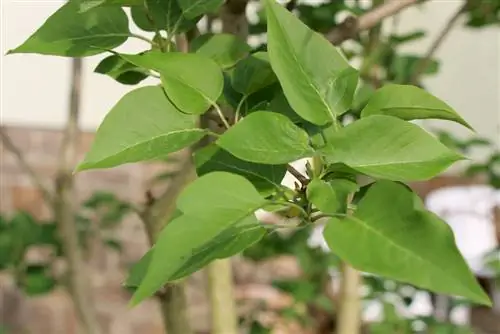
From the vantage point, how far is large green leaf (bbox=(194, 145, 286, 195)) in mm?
255

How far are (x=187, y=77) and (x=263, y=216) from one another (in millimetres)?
823

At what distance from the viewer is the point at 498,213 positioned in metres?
1.10

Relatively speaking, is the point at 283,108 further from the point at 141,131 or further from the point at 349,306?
the point at 349,306

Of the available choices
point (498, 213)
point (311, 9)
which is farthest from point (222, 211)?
point (498, 213)

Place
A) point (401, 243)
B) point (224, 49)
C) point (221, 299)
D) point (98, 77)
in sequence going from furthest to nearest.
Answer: point (98, 77) < point (221, 299) < point (224, 49) < point (401, 243)

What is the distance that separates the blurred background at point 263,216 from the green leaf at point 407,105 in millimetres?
299

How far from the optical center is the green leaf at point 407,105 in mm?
251

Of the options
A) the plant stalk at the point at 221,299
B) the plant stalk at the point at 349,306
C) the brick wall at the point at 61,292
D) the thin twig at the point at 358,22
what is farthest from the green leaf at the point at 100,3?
the brick wall at the point at 61,292

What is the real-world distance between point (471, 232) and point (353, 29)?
0.83 m

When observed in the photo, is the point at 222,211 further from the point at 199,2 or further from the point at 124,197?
the point at 124,197

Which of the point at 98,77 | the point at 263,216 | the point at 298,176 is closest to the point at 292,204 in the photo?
the point at 298,176

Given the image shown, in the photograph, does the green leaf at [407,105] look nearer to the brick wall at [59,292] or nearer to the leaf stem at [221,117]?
the leaf stem at [221,117]

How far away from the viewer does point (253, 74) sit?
275 millimetres

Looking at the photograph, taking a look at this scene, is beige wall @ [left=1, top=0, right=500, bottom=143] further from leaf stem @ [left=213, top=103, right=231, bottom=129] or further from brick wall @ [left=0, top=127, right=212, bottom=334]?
leaf stem @ [left=213, top=103, right=231, bottom=129]
